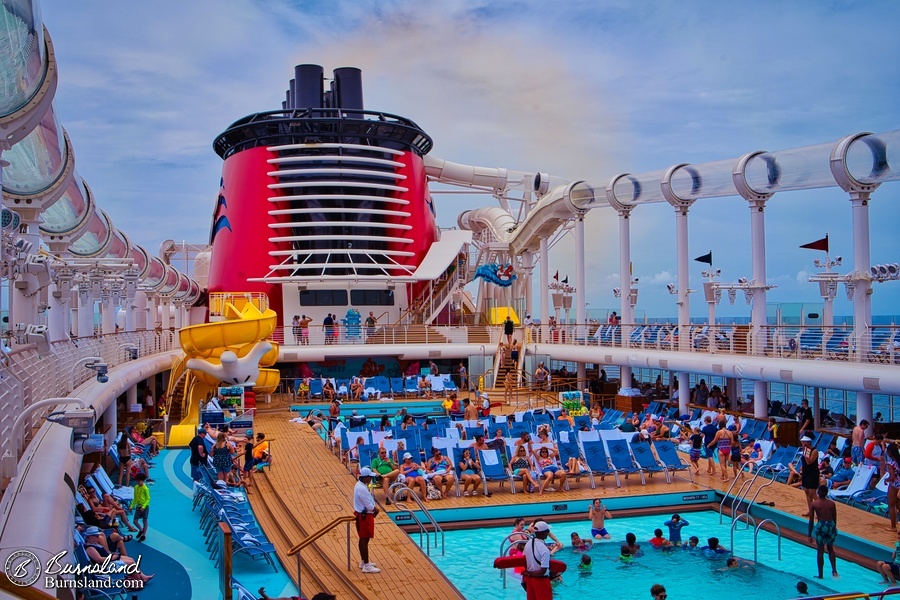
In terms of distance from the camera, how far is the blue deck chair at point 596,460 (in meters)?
14.0

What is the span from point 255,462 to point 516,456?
4.18 meters

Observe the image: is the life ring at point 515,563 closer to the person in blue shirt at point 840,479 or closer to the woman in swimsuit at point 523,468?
the woman in swimsuit at point 523,468

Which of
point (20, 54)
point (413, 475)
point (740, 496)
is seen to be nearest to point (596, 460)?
point (740, 496)

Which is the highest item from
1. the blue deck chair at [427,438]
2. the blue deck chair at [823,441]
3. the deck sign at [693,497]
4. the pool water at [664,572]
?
the blue deck chair at [427,438]

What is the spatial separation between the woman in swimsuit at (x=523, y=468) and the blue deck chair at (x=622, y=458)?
1339 mm

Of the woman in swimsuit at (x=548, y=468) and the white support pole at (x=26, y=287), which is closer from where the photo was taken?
the white support pole at (x=26, y=287)

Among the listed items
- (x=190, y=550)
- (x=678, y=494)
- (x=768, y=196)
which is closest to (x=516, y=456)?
(x=678, y=494)

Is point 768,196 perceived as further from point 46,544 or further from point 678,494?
point 46,544

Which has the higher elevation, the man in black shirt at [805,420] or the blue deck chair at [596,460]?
the man in black shirt at [805,420]

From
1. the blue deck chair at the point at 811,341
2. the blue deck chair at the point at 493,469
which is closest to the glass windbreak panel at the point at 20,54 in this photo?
the blue deck chair at the point at 493,469

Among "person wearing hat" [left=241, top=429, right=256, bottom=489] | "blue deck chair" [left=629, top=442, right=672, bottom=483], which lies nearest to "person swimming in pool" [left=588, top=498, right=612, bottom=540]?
"blue deck chair" [left=629, top=442, right=672, bottom=483]

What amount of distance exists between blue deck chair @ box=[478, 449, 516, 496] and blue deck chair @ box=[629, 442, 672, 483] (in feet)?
6.73

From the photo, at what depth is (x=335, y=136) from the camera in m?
32.5

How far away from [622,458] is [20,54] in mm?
11223
